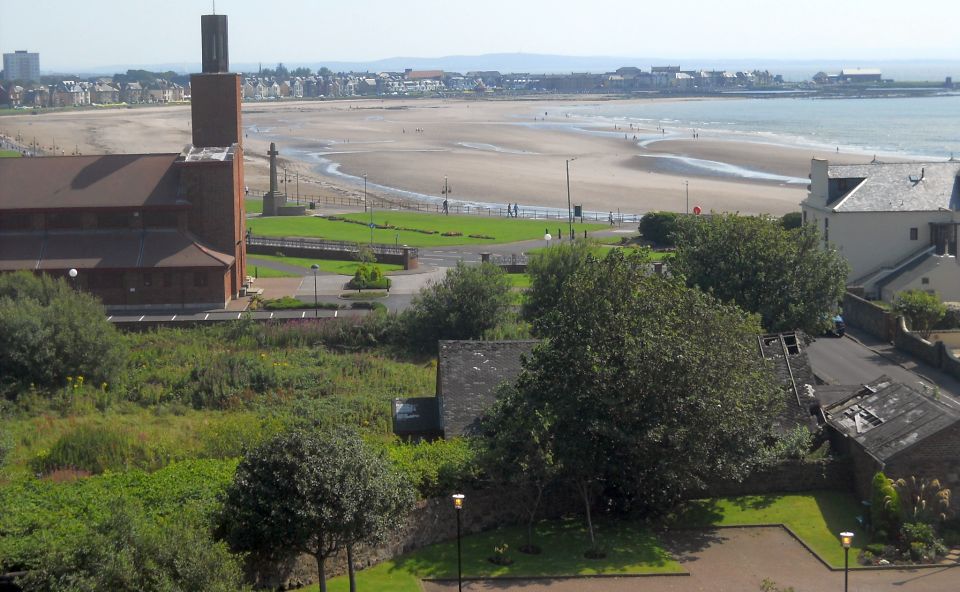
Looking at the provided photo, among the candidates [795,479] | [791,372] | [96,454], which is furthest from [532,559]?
[96,454]

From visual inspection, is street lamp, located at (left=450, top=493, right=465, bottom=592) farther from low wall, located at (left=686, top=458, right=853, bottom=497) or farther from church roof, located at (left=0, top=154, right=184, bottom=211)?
church roof, located at (left=0, top=154, right=184, bottom=211)

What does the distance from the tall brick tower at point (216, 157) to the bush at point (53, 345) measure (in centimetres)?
1210

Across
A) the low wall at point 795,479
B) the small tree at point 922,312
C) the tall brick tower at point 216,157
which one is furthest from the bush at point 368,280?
the low wall at point 795,479

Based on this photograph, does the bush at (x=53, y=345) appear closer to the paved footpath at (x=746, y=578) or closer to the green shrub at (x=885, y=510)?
the paved footpath at (x=746, y=578)

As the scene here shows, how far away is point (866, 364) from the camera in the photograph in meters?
41.3

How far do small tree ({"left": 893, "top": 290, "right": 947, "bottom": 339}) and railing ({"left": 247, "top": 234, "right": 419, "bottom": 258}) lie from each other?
26338 mm

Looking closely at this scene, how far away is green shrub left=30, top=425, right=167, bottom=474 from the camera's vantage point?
→ 30438 mm

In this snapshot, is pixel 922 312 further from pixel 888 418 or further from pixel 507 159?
pixel 507 159

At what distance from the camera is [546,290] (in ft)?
149

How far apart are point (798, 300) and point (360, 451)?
21.7 meters

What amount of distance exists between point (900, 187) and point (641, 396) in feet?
108

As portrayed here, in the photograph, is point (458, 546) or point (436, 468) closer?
point (458, 546)

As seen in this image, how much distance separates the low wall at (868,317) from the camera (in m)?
44.8

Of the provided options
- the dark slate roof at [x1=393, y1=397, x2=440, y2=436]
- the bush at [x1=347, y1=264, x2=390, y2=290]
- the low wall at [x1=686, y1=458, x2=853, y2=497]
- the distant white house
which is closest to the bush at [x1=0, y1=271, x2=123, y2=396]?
the dark slate roof at [x1=393, y1=397, x2=440, y2=436]
